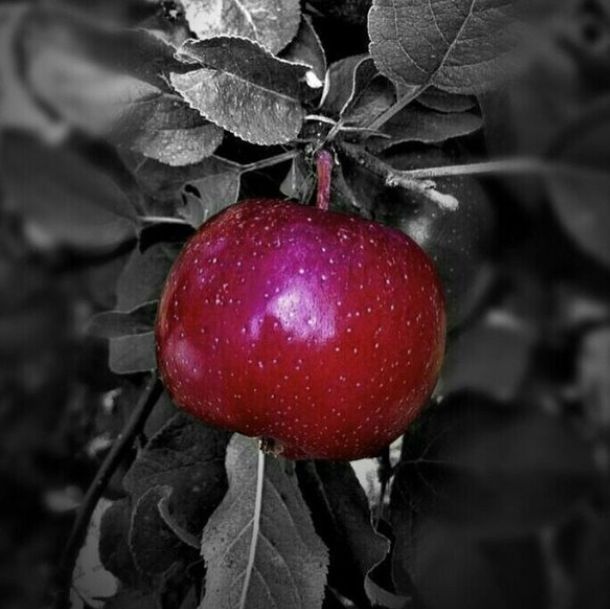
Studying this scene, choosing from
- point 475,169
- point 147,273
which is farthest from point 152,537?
point 475,169

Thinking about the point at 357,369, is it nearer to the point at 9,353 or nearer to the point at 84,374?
the point at 9,353

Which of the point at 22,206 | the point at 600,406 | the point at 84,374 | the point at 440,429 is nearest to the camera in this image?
the point at 600,406

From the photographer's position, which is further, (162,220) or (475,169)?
(162,220)

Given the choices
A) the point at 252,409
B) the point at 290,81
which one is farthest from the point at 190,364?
the point at 290,81

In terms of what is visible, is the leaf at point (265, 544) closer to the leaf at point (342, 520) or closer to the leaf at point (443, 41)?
the leaf at point (342, 520)

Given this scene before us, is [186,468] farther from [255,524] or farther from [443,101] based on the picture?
[443,101]

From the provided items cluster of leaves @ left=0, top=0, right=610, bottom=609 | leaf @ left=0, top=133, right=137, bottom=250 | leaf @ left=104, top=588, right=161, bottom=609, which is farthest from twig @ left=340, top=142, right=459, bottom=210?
leaf @ left=104, top=588, right=161, bottom=609

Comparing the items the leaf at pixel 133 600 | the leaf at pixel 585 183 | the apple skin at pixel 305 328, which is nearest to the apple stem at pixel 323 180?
the apple skin at pixel 305 328
